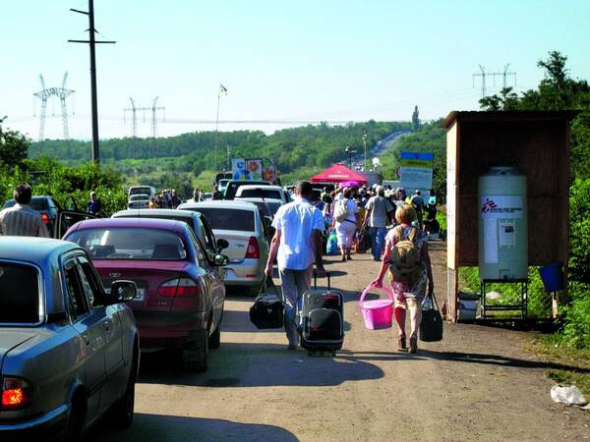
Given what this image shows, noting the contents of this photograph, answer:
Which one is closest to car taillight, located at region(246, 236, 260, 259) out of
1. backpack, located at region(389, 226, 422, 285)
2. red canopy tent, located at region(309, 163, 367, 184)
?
backpack, located at region(389, 226, 422, 285)

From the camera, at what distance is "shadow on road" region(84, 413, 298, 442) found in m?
8.06

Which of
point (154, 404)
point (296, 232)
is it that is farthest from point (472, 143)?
point (154, 404)

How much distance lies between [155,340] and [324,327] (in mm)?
1899

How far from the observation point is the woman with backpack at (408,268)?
12367 millimetres

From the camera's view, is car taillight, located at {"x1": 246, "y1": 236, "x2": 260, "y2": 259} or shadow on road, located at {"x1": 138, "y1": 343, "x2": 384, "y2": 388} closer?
shadow on road, located at {"x1": 138, "y1": 343, "x2": 384, "y2": 388}

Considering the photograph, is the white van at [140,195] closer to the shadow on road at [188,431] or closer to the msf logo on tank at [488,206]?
the msf logo on tank at [488,206]

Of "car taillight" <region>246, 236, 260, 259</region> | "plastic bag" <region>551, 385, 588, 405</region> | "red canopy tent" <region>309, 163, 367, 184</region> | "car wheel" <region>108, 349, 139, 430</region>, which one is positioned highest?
"red canopy tent" <region>309, 163, 367, 184</region>

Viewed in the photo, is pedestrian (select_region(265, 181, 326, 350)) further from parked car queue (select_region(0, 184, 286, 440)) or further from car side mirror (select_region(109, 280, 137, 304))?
car side mirror (select_region(109, 280, 137, 304))

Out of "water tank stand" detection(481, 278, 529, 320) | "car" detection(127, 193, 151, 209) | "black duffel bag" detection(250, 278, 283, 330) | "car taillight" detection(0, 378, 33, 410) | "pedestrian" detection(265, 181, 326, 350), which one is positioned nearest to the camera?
"car taillight" detection(0, 378, 33, 410)

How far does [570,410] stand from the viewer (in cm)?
959

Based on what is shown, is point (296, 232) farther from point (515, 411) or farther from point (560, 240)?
point (560, 240)

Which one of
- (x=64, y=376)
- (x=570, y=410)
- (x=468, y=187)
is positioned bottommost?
(x=570, y=410)

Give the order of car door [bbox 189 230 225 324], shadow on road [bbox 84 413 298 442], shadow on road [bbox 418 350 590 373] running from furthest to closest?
shadow on road [bbox 418 350 590 373], car door [bbox 189 230 225 324], shadow on road [bbox 84 413 298 442]

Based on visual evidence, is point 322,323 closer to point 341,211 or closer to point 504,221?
point 504,221
